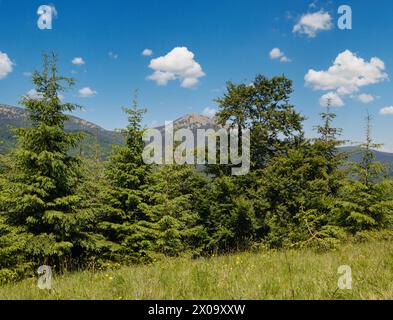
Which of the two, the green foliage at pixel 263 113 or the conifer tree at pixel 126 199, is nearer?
the conifer tree at pixel 126 199

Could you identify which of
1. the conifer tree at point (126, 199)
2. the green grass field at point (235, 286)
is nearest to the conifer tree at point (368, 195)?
the conifer tree at point (126, 199)

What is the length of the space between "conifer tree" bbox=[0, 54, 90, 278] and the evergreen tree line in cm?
4

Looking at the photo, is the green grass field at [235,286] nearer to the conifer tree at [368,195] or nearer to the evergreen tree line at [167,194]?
the evergreen tree line at [167,194]

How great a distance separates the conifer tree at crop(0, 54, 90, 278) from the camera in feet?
42.8

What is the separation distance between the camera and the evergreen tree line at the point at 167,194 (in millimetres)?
13367

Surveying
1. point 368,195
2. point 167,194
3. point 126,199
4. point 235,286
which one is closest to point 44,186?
point 126,199

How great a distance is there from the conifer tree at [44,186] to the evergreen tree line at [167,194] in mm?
41

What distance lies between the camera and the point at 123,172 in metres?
18.0

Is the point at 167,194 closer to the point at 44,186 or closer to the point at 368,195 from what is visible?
the point at 44,186

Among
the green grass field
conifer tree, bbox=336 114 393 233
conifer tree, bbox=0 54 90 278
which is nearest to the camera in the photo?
the green grass field

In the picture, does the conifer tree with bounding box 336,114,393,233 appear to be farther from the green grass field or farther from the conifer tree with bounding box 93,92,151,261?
the green grass field

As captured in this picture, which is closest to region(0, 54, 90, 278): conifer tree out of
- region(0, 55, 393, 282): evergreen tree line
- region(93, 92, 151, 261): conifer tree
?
region(0, 55, 393, 282): evergreen tree line

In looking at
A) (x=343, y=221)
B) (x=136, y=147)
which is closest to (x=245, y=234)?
(x=343, y=221)
